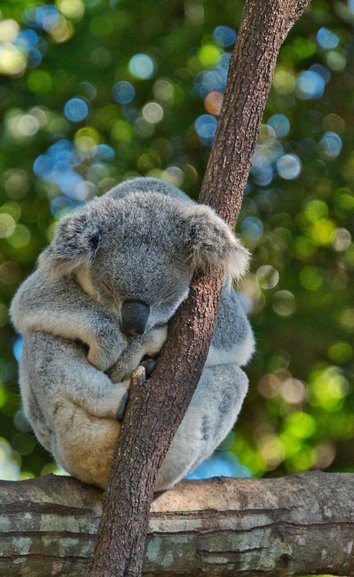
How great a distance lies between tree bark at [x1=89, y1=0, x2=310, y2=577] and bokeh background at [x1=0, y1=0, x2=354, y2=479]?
370 centimetres

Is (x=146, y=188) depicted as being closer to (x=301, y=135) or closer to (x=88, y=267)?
(x=88, y=267)

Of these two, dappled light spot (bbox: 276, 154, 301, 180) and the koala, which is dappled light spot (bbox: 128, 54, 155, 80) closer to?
dappled light spot (bbox: 276, 154, 301, 180)

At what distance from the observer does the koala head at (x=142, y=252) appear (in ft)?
14.2

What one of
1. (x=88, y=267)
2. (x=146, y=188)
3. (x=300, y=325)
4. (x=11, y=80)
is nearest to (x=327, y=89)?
(x=300, y=325)

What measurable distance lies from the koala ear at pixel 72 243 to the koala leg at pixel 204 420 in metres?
0.87

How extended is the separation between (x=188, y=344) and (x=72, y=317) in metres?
0.76

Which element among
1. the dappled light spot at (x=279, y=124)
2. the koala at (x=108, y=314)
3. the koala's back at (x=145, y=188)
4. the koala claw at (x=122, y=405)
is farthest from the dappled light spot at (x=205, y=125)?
the koala claw at (x=122, y=405)

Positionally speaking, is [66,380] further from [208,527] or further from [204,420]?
[208,527]

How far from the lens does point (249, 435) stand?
8508mm

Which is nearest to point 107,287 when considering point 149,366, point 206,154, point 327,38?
point 149,366

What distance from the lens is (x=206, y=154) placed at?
27.8 feet

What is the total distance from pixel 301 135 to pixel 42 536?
16.4 feet

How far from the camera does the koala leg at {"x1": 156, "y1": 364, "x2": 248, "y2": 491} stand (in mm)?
4633

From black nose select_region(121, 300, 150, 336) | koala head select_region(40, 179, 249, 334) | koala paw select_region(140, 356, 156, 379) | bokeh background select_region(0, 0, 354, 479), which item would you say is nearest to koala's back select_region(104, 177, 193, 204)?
koala head select_region(40, 179, 249, 334)
